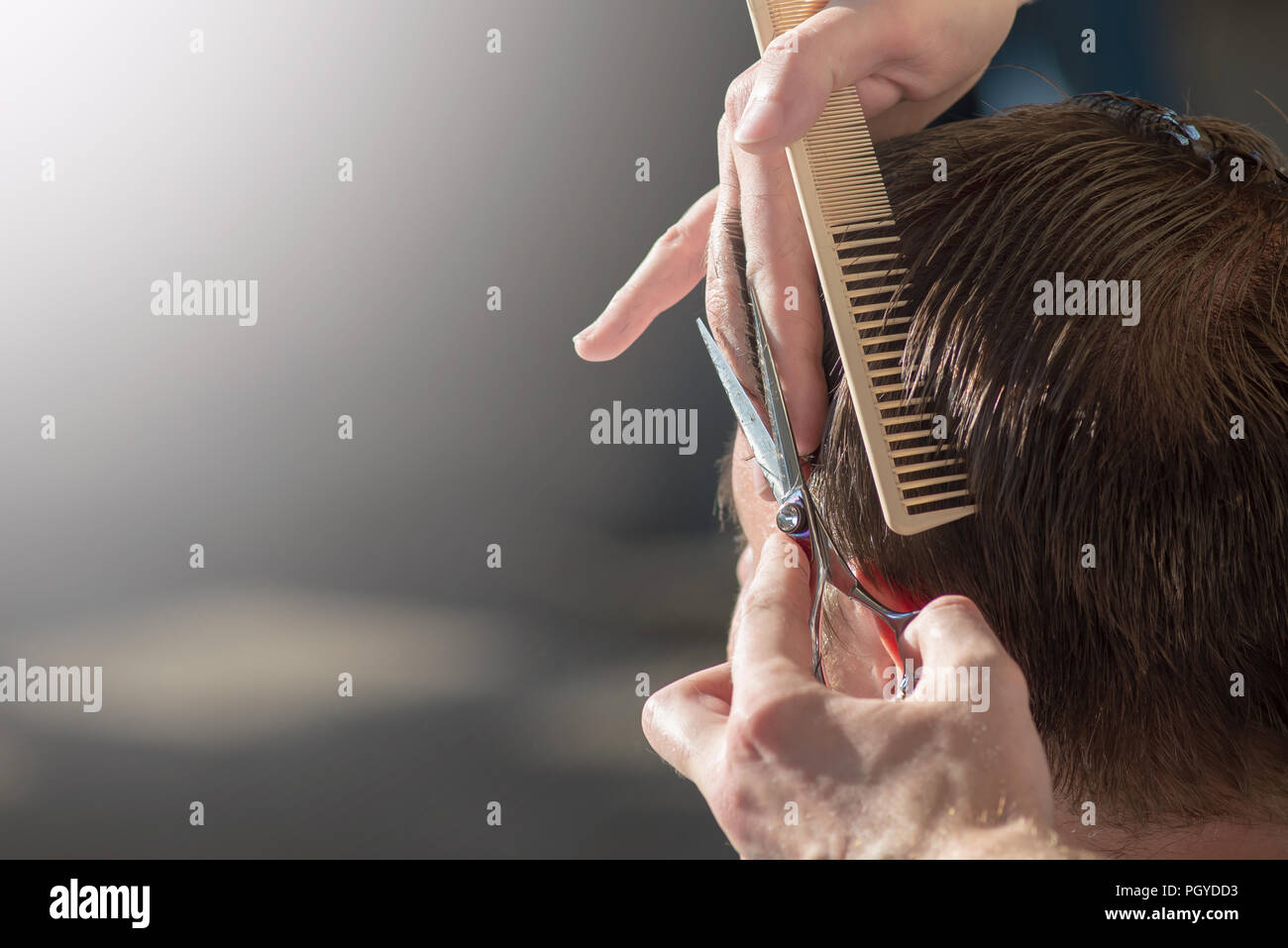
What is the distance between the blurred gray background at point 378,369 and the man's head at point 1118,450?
31.6 inches

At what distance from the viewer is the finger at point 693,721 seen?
1.71ft

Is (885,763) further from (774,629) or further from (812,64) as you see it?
(812,64)

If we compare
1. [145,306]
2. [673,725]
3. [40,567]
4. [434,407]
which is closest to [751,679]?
[673,725]

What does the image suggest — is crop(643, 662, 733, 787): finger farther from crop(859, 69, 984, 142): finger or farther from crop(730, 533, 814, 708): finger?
crop(859, 69, 984, 142): finger

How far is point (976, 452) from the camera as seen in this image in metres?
0.54

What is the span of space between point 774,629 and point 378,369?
0.97 metres

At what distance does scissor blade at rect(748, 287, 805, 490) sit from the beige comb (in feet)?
0.14

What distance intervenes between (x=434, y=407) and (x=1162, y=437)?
1.01 metres

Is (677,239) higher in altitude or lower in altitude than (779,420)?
higher

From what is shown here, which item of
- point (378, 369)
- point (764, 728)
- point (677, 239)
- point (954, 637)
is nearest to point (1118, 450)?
point (954, 637)

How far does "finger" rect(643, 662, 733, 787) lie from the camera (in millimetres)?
521

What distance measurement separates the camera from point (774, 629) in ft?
1.71

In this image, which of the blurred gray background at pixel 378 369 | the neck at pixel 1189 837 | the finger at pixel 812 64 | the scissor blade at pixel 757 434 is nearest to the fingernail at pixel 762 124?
the finger at pixel 812 64
